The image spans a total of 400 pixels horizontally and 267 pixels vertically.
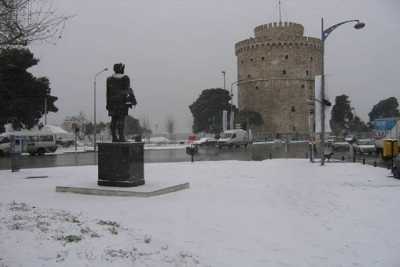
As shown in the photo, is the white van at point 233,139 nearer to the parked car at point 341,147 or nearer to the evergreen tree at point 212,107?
the parked car at point 341,147

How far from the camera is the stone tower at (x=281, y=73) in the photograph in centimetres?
7625

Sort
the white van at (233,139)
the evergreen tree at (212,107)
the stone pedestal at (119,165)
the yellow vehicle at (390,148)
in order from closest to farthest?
the stone pedestal at (119,165), the yellow vehicle at (390,148), the white van at (233,139), the evergreen tree at (212,107)

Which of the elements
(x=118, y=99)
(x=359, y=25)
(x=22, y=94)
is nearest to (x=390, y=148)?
(x=359, y=25)

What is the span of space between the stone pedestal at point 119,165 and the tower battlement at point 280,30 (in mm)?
68060

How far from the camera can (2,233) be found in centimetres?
655

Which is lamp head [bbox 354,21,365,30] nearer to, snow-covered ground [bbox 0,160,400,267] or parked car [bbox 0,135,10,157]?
snow-covered ground [bbox 0,160,400,267]

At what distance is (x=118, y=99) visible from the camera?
1245cm

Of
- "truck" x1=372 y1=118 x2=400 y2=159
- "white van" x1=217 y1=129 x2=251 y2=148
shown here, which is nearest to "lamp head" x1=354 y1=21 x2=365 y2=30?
"truck" x1=372 y1=118 x2=400 y2=159

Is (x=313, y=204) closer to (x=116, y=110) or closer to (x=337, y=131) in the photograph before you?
(x=116, y=110)

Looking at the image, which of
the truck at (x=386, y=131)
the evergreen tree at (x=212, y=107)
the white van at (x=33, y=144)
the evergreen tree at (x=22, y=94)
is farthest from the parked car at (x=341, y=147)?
the evergreen tree at (x=212, y=107)

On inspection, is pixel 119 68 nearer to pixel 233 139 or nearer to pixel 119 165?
pixel 119 165

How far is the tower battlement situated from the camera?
75938mm

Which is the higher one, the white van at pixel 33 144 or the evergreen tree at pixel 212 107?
the evergreen tree at pixel 212 107

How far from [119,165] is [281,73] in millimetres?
68327
